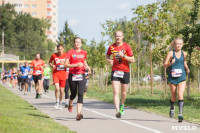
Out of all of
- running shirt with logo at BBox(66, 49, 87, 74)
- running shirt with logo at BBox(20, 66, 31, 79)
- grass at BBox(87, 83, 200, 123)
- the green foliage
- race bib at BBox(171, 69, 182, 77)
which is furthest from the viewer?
the green foliage

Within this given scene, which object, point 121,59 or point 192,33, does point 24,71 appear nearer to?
point 192,33

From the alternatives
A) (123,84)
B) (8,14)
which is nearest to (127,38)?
(123,84)

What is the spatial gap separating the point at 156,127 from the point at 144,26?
539 inches

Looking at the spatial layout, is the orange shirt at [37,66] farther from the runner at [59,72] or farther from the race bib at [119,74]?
the race bib at [119,74]

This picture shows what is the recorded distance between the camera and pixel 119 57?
9945mm

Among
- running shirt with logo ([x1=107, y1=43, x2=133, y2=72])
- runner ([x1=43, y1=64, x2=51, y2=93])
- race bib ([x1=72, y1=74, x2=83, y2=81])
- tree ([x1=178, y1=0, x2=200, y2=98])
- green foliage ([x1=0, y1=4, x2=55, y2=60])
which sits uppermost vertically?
green foliage ([x1=0, y1=4, x2=55, y2=60])

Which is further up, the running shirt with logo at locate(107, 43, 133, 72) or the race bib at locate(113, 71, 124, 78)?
the running shirt with logo at locate(107, 43, 133, 72)

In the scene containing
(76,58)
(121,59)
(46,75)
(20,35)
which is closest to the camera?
(121,59)

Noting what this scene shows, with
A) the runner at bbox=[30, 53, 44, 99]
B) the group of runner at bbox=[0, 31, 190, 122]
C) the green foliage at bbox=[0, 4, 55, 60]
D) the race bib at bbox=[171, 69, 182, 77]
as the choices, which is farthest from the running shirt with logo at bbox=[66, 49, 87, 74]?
the green foliage at bbox=[0, 4, 55, 60]

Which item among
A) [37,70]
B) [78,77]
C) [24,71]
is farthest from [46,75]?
[78,77]

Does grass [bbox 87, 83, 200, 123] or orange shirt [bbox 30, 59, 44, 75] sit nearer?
grass [bbox 87, 83, 200, 123]

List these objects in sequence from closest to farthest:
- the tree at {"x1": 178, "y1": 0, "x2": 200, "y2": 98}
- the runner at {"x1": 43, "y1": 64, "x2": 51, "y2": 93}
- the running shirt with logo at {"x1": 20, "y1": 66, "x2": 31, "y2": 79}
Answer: the tree at {"x1": 178, "y1": 0, "x2": 200, "y2": 98}
the running shirt with logo at {"x1": 20, "y1": 66, "x2": 31, "y2": 79}
the runner at {"x1": 43, "y1": 64, "x2": 51, "y2": 93}

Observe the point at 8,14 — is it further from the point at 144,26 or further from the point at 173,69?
the point at 173,69

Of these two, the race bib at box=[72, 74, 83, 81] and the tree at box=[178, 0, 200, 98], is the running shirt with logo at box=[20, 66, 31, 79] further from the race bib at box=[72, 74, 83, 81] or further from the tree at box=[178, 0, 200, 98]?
the race bib at box=[72, 74, 83, 81]
